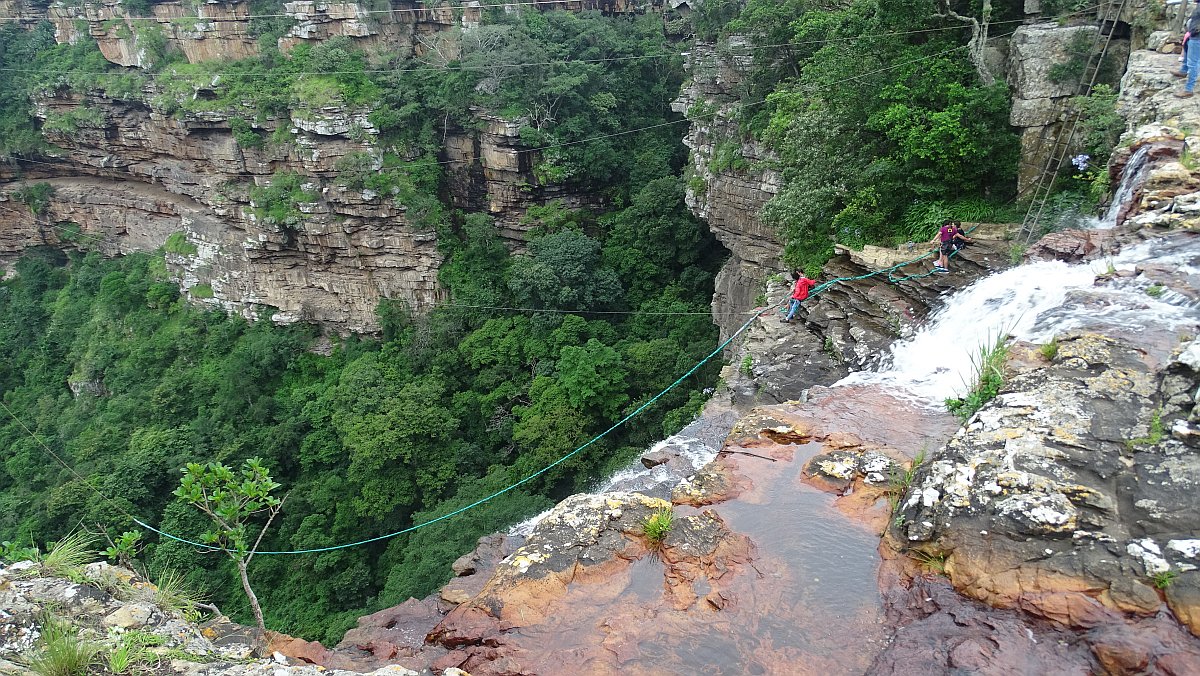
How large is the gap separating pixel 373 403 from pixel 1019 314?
1727 centimetres

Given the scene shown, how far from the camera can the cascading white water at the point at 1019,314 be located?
6.21m

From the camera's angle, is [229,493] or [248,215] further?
[248,215]

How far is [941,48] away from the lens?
10836mm

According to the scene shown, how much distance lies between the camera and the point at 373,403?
20.0 m

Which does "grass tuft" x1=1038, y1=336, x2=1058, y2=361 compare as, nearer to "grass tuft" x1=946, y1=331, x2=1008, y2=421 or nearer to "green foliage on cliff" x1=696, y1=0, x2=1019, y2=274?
"grass tuft" x1=946, y1=331, x2=1008, y2=421

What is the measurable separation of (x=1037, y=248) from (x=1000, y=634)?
6122mm

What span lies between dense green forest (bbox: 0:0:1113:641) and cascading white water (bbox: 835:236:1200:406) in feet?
13.0

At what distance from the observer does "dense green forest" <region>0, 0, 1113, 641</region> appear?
1750 centimetres

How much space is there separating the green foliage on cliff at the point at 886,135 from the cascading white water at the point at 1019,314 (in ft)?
8.35

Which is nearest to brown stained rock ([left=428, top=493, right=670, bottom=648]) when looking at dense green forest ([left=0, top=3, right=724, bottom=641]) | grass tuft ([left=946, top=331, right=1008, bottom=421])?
grass tuft ([left=946, top=331, right=1008, bottom=421])

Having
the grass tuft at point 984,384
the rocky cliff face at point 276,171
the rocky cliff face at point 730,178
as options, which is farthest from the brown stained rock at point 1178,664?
the rocky cliff face at point 276,171

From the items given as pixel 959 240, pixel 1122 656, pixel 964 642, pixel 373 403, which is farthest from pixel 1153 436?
pixel 373 403

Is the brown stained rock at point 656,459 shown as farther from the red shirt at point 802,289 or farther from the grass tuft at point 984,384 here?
the red shirt at point 802,289

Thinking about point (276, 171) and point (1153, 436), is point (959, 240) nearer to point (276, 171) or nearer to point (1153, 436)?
point (1153, 436)
